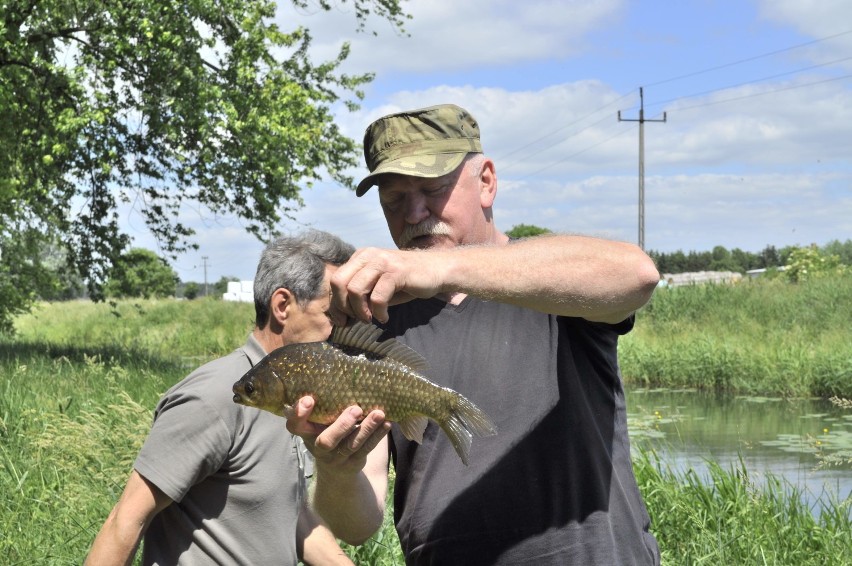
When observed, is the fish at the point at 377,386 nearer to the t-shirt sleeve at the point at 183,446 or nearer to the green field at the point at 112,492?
the t-shirt sleeve at the point at 183,446

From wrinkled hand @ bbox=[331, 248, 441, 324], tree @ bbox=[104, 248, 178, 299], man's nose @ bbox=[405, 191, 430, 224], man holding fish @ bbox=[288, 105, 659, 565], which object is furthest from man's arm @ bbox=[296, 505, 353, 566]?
tree @ bbox=[104, 248, 178, 299]

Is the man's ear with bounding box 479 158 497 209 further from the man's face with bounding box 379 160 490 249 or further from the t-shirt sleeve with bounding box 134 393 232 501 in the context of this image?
the t-shirt sleeve with bounding box 134 393 232 501

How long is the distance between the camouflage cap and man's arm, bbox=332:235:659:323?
0.81 meters

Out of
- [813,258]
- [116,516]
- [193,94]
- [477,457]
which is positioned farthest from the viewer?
[813,258]

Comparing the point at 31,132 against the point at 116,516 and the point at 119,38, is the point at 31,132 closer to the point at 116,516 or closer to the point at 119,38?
the point at 119,38

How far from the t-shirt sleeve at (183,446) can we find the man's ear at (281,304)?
1.59 ft

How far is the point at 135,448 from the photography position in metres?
6.59

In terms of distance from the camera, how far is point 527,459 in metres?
2.50

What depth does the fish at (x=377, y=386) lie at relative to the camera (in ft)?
7.52

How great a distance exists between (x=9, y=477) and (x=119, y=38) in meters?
10.6

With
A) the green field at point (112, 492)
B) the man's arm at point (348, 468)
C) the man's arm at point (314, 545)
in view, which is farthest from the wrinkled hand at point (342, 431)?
the green field at point (112, 492)

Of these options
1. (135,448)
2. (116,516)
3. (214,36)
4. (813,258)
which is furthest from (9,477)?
(813,258)

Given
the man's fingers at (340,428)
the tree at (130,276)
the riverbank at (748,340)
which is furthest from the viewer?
the tree at (130,276)

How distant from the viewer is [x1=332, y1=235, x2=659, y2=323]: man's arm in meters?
1.89
